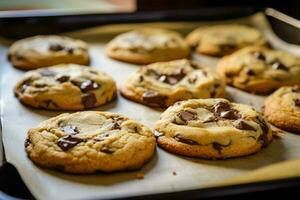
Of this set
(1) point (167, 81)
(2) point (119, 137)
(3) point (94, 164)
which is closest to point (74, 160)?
(3) point (94, 164)

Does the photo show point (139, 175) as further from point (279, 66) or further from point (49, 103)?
point (279, 66)

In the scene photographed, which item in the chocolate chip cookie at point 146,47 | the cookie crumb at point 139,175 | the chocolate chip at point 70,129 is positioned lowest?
the chocolate chip cookie at point 146,47

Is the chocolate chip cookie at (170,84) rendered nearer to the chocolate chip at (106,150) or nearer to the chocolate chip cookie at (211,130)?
the chocolate chip cookie at (211,130)

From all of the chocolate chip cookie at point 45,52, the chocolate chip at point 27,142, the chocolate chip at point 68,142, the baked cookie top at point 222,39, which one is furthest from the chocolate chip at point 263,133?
the chocolate chip cookie at point 45,52

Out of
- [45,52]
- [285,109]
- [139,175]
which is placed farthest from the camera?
[45,52]

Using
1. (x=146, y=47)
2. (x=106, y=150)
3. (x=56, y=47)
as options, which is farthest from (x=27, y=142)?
(x=146, y=47)

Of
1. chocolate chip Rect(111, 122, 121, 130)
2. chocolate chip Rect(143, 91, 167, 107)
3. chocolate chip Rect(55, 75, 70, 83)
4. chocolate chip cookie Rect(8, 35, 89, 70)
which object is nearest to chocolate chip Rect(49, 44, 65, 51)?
chocolate chip cookie Rect(8, 35, 89, 70)
